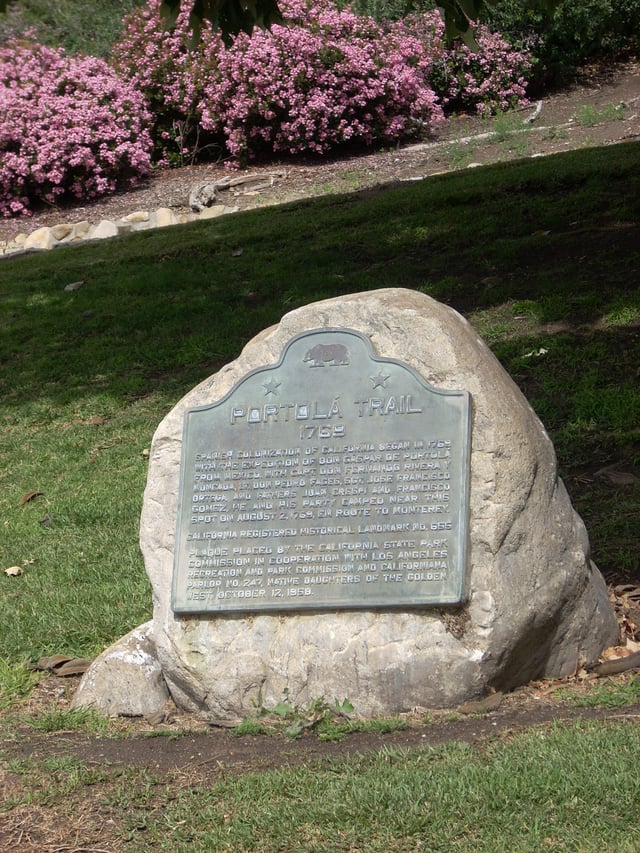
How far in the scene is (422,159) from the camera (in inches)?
560

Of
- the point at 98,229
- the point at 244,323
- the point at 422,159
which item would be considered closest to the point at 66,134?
the point at 98,229

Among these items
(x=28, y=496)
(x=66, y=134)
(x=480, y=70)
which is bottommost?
(x=28, y=496)

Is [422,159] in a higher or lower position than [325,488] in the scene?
lower

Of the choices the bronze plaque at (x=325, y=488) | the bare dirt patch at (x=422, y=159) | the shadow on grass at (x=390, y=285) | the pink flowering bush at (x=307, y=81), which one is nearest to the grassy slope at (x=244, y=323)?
the shadow on grass at (x=390, y=285)

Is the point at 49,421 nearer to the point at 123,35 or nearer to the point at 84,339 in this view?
the point at 84,339

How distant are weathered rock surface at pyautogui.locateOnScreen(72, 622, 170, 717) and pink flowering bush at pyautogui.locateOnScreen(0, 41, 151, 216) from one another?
11541mm

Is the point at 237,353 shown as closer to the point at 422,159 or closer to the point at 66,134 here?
the point at 422,159

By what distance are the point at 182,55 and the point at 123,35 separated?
1.53 m

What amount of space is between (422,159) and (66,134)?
5.00 meters

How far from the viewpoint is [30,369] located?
29.9 feet

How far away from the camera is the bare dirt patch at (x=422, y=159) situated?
44.6ft

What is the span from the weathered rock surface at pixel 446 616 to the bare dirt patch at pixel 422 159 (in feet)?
30.4

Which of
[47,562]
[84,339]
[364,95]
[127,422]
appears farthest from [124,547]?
[364,95]

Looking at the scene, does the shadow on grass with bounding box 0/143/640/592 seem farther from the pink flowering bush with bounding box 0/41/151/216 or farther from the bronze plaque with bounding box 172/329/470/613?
the pink flowering bush with bounding box 0/41/151/216
